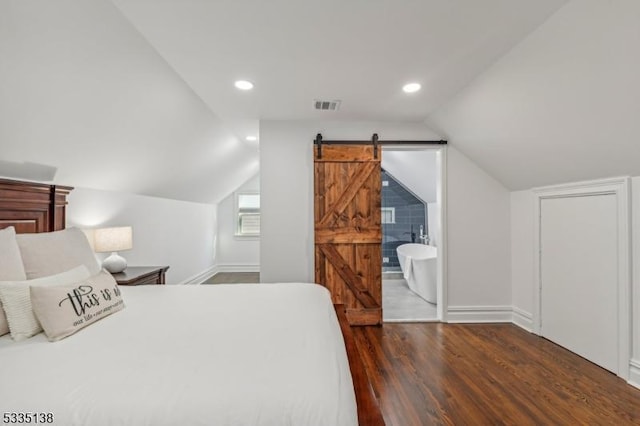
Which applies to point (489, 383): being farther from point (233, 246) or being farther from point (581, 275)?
point (233, 246)

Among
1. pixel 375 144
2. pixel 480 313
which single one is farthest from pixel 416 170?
pixel 480 313

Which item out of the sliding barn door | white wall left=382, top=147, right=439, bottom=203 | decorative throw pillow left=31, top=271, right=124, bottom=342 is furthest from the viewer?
white wall left=382, top=147, right=439, bottom=203

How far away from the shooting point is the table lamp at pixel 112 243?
9.11ft

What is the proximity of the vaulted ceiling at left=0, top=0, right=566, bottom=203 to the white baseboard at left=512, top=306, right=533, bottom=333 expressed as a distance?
2385 mm

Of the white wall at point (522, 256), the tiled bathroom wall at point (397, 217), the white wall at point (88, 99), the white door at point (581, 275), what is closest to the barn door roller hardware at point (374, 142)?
the white wall at point (522, 256)

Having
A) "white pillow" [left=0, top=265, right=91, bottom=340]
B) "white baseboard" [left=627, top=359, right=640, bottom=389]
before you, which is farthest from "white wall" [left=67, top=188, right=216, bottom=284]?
"white baseboard" [left=627, top=359, right=640, bottom=389]

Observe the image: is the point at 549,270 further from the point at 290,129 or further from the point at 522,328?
the point at 290,129

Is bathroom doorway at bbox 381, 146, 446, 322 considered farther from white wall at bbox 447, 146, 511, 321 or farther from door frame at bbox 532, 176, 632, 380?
door frame at bbox 532, 176, 632, 380

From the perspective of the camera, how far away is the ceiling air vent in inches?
121

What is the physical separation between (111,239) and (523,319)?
175 inches

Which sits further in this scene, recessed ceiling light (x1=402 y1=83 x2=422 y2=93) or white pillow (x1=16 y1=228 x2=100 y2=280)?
recessed ceiling light (x1=402 y1=83 x2=422 y2=93)

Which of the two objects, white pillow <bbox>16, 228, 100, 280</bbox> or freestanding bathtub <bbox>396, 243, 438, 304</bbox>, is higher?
white pillow <bbox>16, 228, 100, 280</bbox>

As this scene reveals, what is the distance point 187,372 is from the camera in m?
1.10

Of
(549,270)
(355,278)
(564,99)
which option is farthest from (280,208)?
(549,270)
